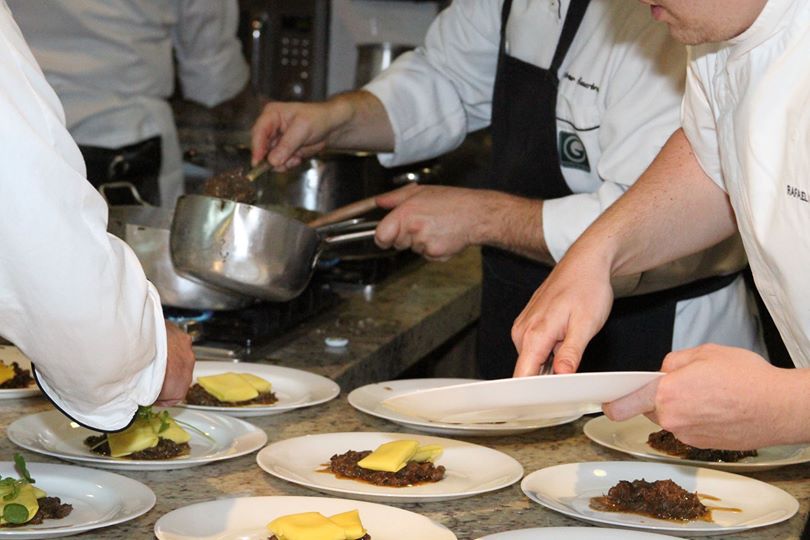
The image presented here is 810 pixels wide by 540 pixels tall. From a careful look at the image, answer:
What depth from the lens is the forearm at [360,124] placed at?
2.63 meters

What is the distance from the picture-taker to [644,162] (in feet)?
6.93

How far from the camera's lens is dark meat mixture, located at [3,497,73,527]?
1.38 metres

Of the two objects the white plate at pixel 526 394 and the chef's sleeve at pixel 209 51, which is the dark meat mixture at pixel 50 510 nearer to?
the white plate at pixel 526 394

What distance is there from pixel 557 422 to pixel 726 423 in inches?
18.3

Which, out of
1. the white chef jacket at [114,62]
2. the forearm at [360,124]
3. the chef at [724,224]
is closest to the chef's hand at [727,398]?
the chef at [724,224]

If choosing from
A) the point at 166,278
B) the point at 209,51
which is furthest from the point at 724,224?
the point at 209,51

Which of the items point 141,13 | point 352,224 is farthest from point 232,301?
point 141,13

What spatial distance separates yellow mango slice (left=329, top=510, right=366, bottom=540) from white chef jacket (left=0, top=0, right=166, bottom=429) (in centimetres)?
28

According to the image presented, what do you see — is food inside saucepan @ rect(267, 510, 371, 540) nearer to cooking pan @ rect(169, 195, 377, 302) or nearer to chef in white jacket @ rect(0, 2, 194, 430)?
chef in white jacket @ rect(0, 2, 194, 430)

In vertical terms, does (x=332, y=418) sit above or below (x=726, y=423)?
below

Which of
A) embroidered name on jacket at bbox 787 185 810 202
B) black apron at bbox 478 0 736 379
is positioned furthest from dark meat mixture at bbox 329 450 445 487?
black apron at bbox 478 0 736 379

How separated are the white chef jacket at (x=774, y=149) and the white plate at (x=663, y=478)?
190mm

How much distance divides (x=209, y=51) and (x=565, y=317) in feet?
9.26

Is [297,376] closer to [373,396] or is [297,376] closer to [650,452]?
[373,396]
